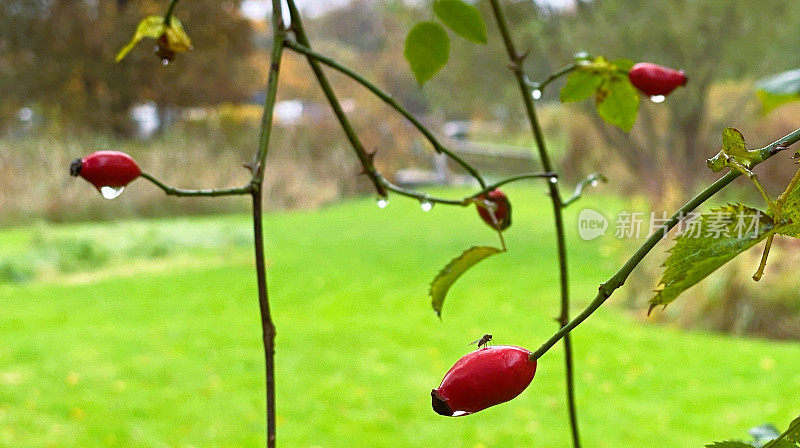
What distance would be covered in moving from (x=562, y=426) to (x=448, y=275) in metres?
1.85

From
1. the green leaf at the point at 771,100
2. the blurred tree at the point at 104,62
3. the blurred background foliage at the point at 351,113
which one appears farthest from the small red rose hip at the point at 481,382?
the blurred tree at the point at 104,62

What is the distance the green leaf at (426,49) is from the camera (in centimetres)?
28

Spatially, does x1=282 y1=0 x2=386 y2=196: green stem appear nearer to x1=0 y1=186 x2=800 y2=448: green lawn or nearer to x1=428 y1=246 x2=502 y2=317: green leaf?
x1=428 y1=246 x2=502 y2=317: green leaf

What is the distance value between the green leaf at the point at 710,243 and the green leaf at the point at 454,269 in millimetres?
87

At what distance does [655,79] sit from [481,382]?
0.20m

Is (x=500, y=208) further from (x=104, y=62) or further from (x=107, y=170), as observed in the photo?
(x=104, y=62)

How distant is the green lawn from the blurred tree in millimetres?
2139

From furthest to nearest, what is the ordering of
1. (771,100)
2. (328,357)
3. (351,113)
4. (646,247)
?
(351,113) → (328,357) → (771,100) → (646,247)

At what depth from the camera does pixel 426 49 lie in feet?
0.94

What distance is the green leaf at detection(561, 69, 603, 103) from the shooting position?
321 millimetres

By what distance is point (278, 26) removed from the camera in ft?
0.86

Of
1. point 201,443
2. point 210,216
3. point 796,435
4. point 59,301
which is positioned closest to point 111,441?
point 201,443

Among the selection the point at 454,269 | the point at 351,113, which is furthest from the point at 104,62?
the point at 454,269

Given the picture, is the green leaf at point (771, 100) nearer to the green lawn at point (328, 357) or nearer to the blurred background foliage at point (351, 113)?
the green lawn at point (328, 357)
